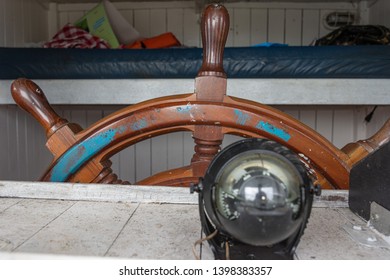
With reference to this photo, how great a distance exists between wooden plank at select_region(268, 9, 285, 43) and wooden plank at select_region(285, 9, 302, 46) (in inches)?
1.3

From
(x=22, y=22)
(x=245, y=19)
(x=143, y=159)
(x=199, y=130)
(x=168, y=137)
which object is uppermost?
(x=245, y=19)

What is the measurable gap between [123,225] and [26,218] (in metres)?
0.19

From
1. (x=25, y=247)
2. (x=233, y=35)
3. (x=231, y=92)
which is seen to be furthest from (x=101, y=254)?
(x=233, y=35)

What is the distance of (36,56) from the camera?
59.0 inches

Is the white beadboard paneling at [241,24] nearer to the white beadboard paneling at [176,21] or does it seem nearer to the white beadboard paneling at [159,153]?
the white beadboard paneling at [176,21]

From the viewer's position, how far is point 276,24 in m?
2.46

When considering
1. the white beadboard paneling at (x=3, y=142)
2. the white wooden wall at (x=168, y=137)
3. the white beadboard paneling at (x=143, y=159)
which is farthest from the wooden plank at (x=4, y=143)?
the white beadboard paneling at (x=143, y=159)

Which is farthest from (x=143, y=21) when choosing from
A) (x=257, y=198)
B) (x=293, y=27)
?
(x=257, y=198)

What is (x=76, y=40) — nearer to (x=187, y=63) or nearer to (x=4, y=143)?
(x=4, y=143)

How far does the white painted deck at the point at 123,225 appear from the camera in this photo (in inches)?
19.7

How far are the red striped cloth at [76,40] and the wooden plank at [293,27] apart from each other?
1302 millimetres

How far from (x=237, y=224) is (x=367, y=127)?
224cm

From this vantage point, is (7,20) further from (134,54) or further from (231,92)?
(231,92)

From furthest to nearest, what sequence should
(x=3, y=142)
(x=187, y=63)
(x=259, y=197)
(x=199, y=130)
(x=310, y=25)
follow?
(x=310, y=25), (x=3, y=142), (x=187, y=63), (x=199, y=130), (x=259, y=197)
